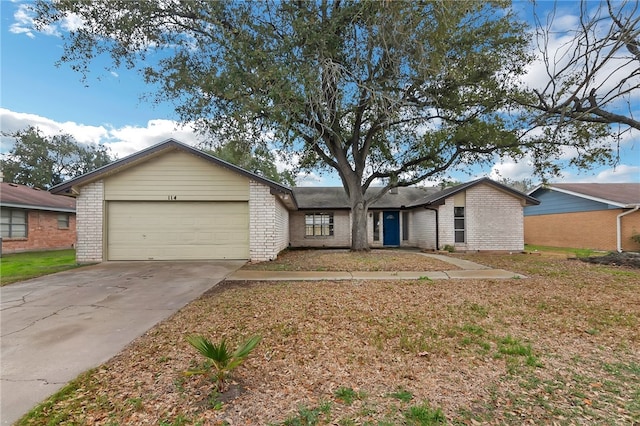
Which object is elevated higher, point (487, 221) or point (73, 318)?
point (487, 221)

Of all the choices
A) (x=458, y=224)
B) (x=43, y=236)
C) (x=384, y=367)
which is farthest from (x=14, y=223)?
(x=458, y=224)

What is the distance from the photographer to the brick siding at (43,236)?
14602 mm

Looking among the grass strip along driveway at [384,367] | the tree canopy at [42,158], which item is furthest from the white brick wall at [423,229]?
the tree canopy at [42,158]

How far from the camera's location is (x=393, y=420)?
7.58 feet

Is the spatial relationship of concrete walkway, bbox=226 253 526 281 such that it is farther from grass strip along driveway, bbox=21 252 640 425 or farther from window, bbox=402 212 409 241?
window, bbox=402 212 409 241

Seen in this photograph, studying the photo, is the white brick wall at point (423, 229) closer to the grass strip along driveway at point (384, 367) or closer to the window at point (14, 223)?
the grass strip along driveway at point (384, 367)

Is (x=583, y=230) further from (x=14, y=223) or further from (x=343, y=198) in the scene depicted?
(x=14, y=223)

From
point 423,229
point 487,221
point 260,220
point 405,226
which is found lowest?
point 423,229

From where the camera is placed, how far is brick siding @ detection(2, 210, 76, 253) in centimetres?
1460

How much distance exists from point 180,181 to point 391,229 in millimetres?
12957

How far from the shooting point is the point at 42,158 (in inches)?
1276

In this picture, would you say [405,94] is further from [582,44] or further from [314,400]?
[314,400]

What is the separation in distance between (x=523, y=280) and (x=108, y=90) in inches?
580

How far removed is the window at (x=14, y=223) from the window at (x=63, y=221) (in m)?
2.31
